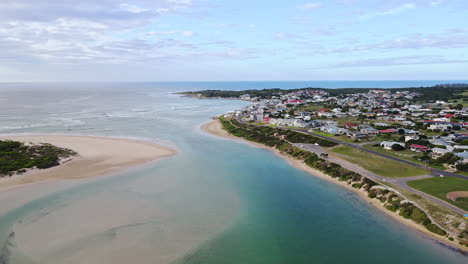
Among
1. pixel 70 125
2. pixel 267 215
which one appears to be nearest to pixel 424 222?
pixel 267 215

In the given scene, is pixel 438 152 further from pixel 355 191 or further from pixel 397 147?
pixel 355 191

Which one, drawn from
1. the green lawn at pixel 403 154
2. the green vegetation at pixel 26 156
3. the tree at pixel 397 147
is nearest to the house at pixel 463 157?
the green lawn at pixel 403 154

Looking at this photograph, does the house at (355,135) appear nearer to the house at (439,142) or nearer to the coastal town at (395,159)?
the coastal town at (395,159)

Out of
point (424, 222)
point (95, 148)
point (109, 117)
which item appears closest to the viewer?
point (424, 222)

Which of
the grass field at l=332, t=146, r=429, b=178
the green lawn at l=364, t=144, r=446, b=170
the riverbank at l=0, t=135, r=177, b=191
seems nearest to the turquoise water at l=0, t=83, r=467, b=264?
the riverbank at l=0, t=135, r=177, b=191

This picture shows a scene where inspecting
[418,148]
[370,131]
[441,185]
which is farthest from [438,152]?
[370,131]

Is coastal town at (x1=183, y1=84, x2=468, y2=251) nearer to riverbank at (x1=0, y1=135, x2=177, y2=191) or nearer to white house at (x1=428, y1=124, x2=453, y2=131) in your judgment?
white house at (x1=428, y1=124, x2=453, y2=131)

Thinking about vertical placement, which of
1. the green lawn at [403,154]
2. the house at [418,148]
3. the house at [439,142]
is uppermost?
the house at [439,142]

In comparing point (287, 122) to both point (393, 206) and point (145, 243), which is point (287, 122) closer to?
point (393, 206)
